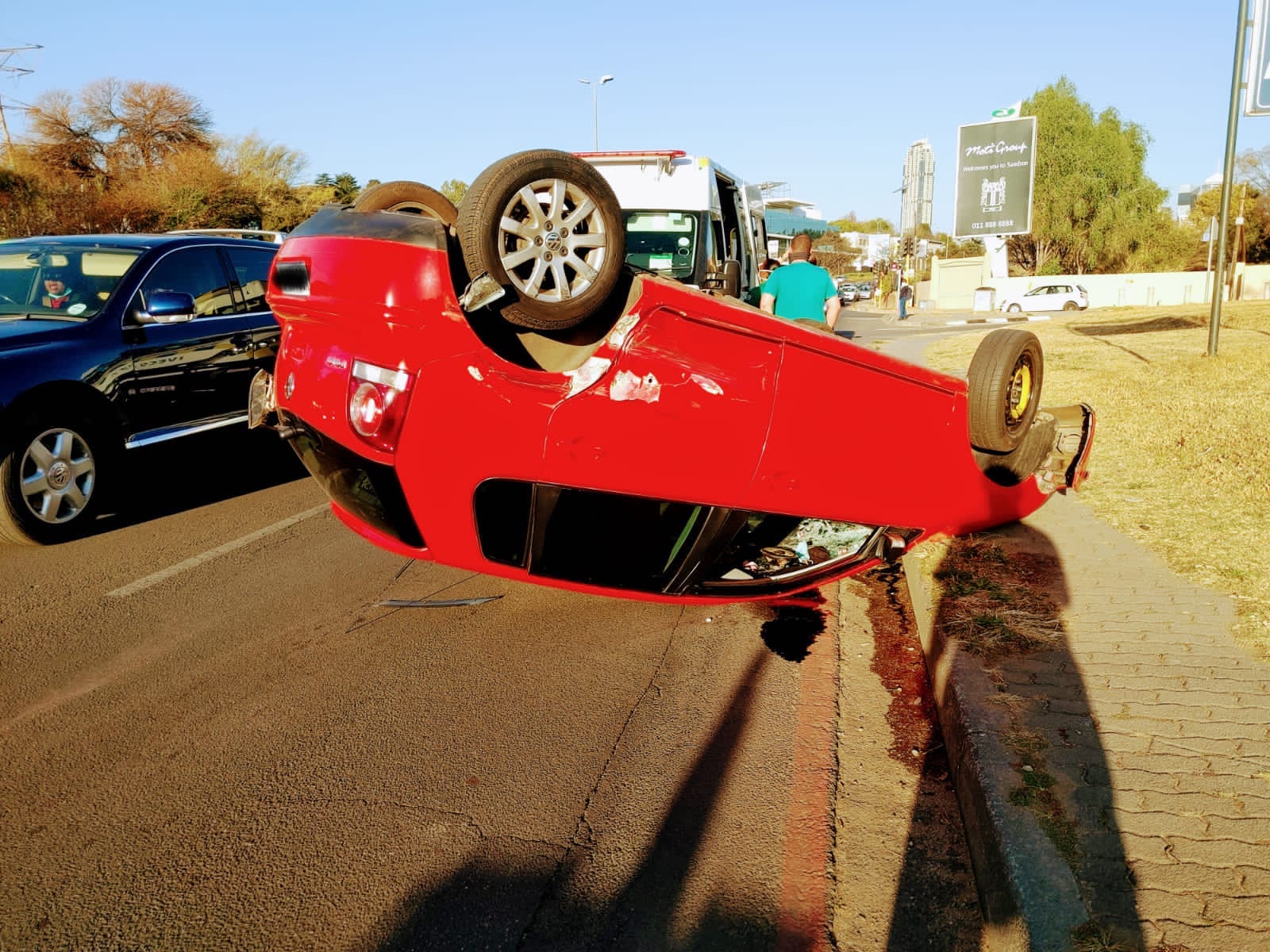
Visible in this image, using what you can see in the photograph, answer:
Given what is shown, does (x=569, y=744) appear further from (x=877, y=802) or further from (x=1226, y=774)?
(x=1226, y=774)

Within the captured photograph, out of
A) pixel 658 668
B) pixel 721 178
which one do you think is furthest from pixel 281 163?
pixel 658 668

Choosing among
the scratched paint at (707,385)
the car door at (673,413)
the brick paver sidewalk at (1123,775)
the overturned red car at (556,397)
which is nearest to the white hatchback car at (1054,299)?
the brick paver sidewalk at (1123,775)

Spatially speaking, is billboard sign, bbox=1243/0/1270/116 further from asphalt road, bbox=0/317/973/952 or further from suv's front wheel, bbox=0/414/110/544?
suv's front wheel, bbox=0/414/110/544

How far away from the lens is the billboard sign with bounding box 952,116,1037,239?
4493 centimetres

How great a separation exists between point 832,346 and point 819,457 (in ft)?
1.54

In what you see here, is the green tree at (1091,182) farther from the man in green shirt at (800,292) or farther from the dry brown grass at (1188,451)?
the man in green shirt at (800,292)

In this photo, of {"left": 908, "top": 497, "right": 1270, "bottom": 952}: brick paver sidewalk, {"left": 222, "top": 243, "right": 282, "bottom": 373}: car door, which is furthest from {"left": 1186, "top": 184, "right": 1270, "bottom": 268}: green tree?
{"left": 908, "top": 497, "right": 1270, "bottom": 952}: brick paver sidewalk

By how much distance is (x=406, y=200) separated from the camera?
4.44 m

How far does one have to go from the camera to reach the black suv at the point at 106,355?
5.94 metres

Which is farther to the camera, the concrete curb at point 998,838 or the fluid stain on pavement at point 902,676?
the fluid stain on pavement at point 902,676

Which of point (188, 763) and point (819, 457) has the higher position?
point (819, 457)

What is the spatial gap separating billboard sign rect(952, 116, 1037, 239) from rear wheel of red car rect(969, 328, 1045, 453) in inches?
1766

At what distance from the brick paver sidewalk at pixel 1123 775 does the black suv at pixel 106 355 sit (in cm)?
536

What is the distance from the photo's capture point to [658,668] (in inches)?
175
